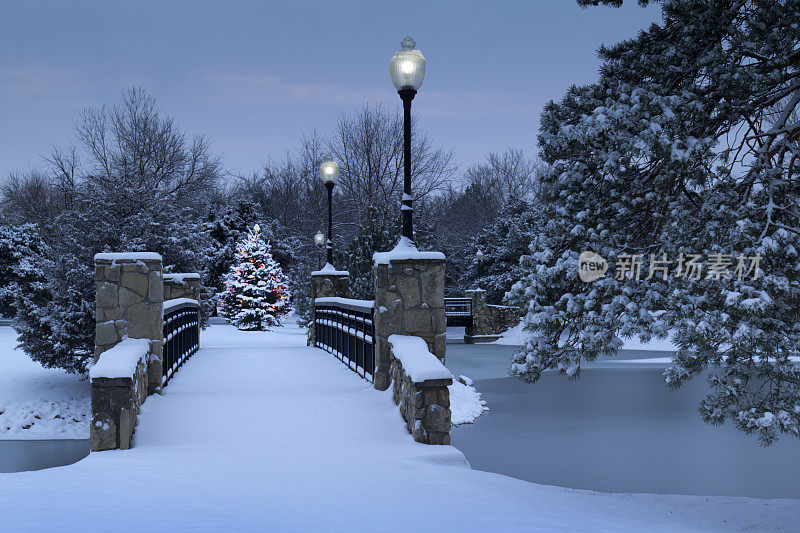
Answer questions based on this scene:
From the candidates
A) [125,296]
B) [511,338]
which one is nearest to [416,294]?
[125,296]

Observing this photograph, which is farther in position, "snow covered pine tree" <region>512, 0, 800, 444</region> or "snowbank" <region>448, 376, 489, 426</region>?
"snowbank" <region>448, 376, 489, 426</region>

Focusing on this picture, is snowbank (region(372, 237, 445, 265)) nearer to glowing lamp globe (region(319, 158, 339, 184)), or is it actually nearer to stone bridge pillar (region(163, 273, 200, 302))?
glowing lamp globe (region(319, 158, 339, 184))

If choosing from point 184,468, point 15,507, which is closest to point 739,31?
point 184,468

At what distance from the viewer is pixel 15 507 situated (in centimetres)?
438

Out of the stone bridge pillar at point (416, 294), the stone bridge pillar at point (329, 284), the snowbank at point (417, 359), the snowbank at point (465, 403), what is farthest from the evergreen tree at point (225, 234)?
the snowbank at point (417, 359)

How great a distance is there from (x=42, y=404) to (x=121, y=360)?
12.2 m

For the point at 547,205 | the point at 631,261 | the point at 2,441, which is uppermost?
the point at 547,205

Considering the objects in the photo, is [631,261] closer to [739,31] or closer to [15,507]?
[739,31]

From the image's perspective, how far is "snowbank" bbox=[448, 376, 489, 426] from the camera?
1738 cm

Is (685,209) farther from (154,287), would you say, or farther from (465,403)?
(465,403)

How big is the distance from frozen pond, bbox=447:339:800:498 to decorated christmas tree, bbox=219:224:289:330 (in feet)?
39.1

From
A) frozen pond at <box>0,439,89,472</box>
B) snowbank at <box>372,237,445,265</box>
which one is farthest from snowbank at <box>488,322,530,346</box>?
snowbank at <box>372,237,445,265</box>

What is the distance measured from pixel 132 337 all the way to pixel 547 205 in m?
4.81

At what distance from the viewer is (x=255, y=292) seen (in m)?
31.3
